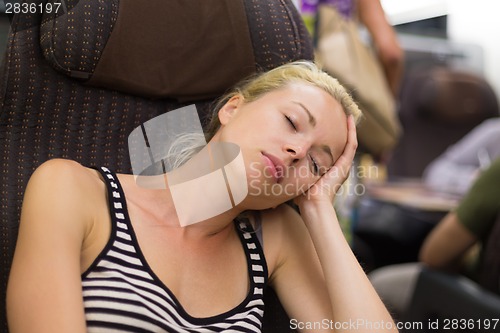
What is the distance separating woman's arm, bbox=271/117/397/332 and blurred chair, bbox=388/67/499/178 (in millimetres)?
2821

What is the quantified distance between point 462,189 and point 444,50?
1469 millimetres

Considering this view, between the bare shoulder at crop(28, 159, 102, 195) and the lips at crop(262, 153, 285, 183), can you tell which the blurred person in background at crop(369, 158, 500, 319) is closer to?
the lips at crop(262, 153, 285, 183)

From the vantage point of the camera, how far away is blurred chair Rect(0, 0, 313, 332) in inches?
49.8

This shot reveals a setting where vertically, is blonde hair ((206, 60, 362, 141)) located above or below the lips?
above

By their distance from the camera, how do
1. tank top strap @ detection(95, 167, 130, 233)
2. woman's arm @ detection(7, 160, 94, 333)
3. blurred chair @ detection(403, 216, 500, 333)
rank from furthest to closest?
blurred chair @ detection(403, 216, 500, 333), tank top strap @ detection(95, 167, 130, 233), woman's arm @ detection(7, 160, 94, 333)

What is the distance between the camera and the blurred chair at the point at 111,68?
1264 millimetres

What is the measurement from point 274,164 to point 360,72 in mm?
927

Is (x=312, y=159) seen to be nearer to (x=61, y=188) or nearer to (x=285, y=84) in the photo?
(x=285, y=84)

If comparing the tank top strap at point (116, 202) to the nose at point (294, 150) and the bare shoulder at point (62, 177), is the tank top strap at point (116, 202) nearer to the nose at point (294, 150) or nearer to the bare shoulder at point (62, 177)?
the bare shoulder at point (62, 177)

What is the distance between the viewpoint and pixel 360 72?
198 centimetres

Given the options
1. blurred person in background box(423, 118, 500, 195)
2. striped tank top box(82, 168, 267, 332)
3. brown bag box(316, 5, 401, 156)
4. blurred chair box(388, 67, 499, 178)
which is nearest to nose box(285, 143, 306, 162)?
striped tank top box(82, 168, 267, 332)

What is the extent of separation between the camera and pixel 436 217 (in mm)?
2850

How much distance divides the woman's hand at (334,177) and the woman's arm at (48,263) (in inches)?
17.8

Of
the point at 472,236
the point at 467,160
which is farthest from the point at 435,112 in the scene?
the point at 472,236
